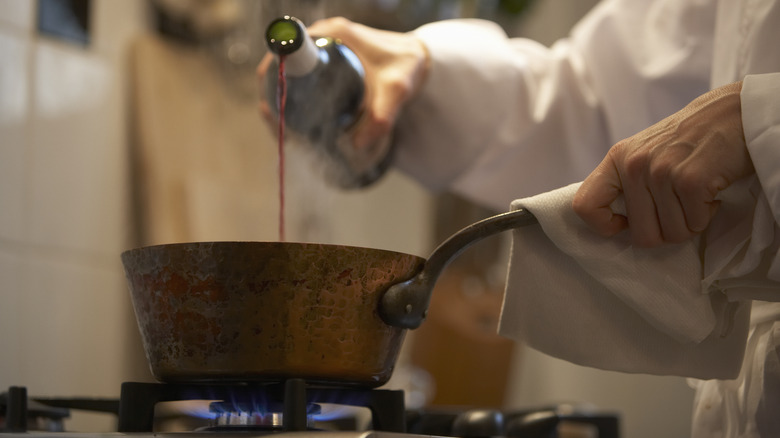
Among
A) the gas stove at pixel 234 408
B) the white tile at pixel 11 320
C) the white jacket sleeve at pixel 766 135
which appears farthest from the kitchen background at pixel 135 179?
the white jacket sleeve at pixel 766 135

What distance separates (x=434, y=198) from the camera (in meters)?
1.93

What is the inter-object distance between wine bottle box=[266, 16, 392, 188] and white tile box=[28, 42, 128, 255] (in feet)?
1.21

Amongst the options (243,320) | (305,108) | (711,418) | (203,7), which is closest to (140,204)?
(203,7)

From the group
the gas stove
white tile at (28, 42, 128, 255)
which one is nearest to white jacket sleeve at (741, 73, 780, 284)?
the gas stove

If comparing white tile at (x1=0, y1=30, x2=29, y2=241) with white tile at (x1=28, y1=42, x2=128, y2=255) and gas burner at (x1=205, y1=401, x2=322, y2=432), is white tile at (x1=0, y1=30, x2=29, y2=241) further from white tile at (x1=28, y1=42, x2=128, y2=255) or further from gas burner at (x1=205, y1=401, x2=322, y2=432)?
gas burner at (x1=205, y1=401, x2=322, y2=432)

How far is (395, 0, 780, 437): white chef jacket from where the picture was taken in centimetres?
88

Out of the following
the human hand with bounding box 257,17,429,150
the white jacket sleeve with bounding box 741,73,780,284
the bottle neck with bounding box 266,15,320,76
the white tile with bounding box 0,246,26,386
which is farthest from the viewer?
the white tile with bounding box 0,246,26,386

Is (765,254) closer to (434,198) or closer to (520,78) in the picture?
(520,78)

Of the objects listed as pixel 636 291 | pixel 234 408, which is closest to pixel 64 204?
pixel 234 408

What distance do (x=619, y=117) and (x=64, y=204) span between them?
675mm

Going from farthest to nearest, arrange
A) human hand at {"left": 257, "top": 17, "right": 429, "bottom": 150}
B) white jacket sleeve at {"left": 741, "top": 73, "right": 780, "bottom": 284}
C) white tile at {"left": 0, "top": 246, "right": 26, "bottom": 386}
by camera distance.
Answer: white tile at {"left": 0, "top": 246, "right": 26, "bottom": 386}
human hand at {"left": 257, "top": 17, "right": 429, "bottom": 150}
white jacket sleeve at {"left": 741, "top": 73, "right": 780, "bottom": 284}

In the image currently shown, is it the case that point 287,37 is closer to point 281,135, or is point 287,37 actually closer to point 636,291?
point 281,135

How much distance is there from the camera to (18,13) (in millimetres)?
948

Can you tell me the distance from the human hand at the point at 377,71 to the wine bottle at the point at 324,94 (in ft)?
0.05
